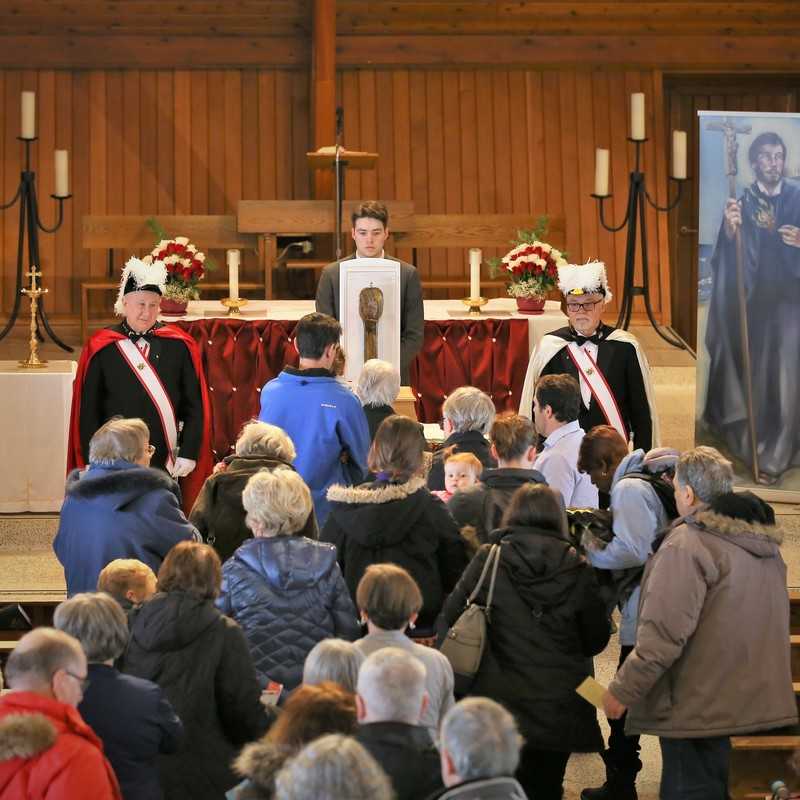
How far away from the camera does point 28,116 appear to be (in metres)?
A: 11.1

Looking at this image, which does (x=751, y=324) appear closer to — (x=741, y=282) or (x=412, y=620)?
(x=741, y=282)

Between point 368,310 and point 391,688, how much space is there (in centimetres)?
396

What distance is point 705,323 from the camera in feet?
26.8

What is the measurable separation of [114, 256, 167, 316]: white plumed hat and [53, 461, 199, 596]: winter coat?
1.97 m

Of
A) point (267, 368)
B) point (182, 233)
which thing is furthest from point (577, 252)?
point (267, 368)

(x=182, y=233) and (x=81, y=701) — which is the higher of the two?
(x=182, y=233)

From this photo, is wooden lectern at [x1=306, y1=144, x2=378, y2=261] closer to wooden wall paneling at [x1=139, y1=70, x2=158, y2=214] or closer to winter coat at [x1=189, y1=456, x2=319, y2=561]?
wooden wall paneling at [x1=139, y1=70, x2=158, y2=214]

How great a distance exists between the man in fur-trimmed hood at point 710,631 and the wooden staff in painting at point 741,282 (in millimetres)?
3748

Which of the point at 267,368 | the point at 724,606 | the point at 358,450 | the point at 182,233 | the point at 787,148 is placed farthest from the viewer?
the point at 182,233

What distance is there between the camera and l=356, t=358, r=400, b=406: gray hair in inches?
231

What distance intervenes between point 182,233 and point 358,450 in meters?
5.67

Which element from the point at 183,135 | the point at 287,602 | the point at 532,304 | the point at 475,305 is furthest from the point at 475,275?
the point at 287,602

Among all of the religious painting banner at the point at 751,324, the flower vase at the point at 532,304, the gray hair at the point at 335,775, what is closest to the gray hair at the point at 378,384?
the religious painting banner at the point at 751,324

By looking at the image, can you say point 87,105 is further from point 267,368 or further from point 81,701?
point 81,701
